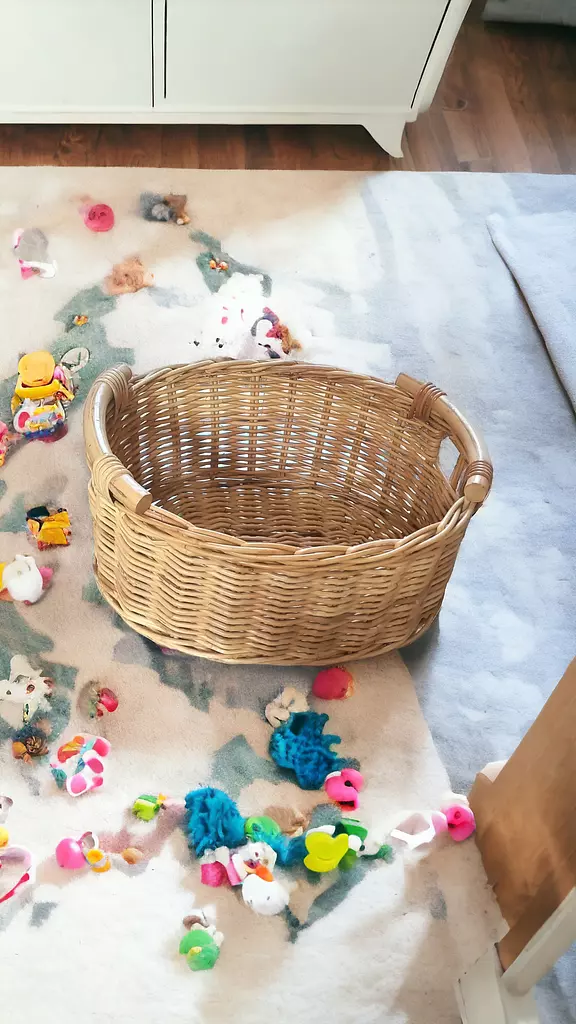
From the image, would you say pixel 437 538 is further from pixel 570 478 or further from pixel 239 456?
pixel 570 478

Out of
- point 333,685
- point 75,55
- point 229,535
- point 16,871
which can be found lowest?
point 16,871

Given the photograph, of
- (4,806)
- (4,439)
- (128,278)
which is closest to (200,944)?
→ (4,806)

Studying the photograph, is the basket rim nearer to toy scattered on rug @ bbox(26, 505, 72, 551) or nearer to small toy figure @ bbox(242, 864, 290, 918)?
toy scattered on rug @ bbox(26, 505, 72, 551)

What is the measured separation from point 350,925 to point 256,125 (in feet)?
6.11

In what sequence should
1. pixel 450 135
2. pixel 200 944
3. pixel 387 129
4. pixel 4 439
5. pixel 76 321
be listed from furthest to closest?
1. pixel 450 135
2. pixel 387 129
3. pixel 76 321
4. pixel 4 439
5. pixel 200 944

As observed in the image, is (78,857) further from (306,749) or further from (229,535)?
(229,535)

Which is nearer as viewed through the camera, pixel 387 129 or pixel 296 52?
pixel 296 52

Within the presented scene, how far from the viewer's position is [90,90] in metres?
1.98

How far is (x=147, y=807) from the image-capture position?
117 cm

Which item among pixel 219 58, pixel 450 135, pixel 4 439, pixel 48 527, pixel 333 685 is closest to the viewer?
pixel 333 685

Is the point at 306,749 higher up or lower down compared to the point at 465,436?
lower down

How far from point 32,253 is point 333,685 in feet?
3.61

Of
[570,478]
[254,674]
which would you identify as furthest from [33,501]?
[570,478]

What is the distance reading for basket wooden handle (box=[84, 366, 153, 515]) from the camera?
3.60 feet
